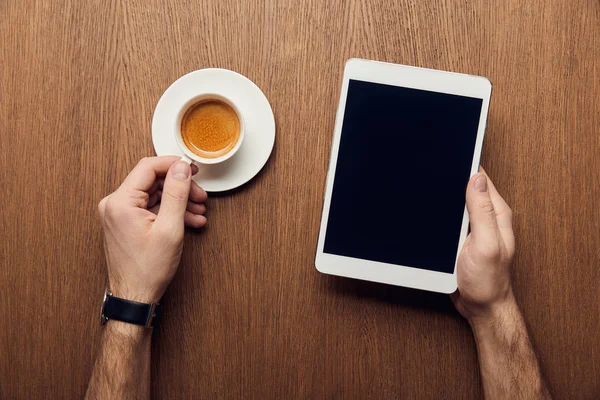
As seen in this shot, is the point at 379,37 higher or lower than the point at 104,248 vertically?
higher

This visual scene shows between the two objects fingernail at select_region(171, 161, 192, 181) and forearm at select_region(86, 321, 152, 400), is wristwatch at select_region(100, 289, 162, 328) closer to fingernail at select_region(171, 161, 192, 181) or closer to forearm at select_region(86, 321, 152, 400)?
forearm at select_region(86, 321, 152, 400)

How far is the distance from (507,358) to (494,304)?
0.30ft

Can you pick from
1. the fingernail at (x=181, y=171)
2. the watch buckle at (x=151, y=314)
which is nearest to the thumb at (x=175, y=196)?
the fingernail at (x=181, y=171)

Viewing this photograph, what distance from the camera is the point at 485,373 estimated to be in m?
0.76

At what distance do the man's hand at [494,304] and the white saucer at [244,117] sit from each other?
0.33 m

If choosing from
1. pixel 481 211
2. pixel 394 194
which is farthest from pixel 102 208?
pixel 481 211

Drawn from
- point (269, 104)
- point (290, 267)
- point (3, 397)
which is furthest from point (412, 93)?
point (3, 397)

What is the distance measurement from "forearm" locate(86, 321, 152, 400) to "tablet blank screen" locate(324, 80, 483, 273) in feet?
1.10

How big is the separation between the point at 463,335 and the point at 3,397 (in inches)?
30.6

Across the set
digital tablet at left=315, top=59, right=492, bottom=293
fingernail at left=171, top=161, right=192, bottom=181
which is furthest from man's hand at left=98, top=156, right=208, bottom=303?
digital tablet at left=315, top=59, right=492, bottom=293

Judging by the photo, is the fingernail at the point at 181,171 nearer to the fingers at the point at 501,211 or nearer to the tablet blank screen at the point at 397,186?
the tablet blank screen at the point at 397,186

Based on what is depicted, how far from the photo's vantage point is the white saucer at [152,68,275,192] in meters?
0.74

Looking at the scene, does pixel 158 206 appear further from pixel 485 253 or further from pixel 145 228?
pixel 485 253

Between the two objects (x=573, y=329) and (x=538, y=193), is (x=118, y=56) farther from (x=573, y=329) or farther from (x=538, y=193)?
(x=573, y=329)
